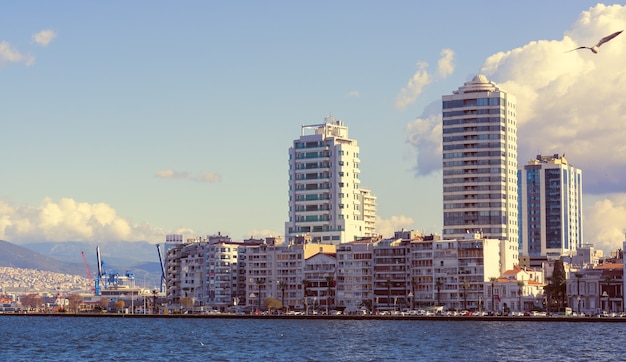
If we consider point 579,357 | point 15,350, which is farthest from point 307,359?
point 15,350

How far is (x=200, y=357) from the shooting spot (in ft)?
463

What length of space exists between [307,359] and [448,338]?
43.6 meters

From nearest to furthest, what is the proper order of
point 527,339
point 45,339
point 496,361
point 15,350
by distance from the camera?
point 496,361
point 15,350
point 527,339
point 45,339

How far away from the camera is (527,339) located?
17300 cm

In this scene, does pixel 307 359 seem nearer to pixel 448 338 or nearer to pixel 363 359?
pixel 363 359

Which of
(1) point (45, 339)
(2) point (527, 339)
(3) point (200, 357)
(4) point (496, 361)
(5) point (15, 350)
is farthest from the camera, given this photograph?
(1) point (45, 339)

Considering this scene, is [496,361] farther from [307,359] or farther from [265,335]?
[265,335]

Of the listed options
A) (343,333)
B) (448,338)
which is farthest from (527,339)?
(343,333)

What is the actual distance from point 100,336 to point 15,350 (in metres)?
38.7

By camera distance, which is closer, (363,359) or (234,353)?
(363,359)

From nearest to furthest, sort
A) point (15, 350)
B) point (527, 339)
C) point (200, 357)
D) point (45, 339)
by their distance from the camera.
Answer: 1. point (200, 357)
2. point (15, 350)
3. point (527, 339)
4. point (45, 339)

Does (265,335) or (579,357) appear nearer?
(579,357)

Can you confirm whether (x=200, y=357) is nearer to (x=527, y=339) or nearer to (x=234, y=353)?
(x=234, y=353)

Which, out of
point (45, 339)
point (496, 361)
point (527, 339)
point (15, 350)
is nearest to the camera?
point (496, 361)
